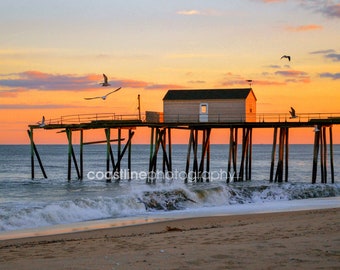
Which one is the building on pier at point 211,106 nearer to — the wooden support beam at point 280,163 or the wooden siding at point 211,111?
the wooden siding at point 211,111

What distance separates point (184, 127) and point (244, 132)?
4.05m

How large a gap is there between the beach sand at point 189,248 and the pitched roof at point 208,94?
78.0 feet

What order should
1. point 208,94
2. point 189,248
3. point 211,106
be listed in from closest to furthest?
1. point 189,248
2. point 211,106
3. point 208,94

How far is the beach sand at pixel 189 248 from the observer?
10.9 metres

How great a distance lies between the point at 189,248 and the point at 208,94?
29.3 metres

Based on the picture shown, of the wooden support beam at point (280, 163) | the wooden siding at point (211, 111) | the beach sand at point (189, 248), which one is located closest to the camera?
the beach sand at point (189, 248)

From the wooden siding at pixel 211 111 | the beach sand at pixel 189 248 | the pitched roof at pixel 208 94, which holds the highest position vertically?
the pitched roof at pixel 208 94

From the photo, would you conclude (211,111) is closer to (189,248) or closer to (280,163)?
(280,163)

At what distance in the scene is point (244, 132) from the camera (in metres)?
40.7

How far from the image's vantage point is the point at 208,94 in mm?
41312

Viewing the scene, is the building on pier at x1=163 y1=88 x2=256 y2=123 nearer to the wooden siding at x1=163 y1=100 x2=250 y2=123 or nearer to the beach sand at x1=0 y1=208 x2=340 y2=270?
the wooden siding at x1=163 y1=100 x2=250 y2=123

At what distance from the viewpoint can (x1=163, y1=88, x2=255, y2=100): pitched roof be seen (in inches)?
1603

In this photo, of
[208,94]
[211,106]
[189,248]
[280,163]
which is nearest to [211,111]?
[211,106]

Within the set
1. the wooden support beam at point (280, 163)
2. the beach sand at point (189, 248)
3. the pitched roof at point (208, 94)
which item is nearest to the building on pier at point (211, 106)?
the pitched roof at point (208, 94)
